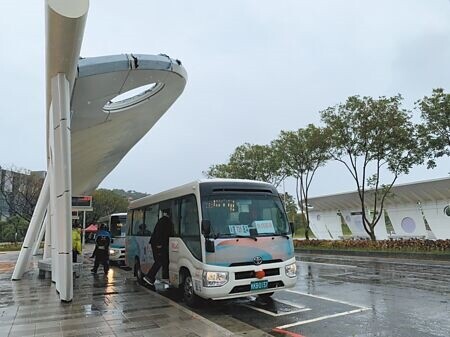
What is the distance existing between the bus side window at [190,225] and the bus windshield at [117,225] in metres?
11.8

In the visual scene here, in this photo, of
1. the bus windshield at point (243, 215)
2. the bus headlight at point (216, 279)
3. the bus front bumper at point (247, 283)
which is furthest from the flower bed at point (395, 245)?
the bus headlight at point (216, 279)

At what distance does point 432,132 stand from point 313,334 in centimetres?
1591

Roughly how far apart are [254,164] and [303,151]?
21.6 feet

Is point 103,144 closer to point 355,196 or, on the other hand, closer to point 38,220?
point 38,220

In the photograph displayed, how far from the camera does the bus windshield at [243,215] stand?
838cm

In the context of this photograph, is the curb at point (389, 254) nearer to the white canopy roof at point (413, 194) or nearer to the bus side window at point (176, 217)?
the white canopy roof at point (413, 194)

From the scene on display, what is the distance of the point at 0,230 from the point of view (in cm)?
5250

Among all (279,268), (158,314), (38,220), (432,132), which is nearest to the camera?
(158,314)

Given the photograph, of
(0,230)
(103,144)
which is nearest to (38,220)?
(103,144)

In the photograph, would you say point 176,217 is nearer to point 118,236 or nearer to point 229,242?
point 229,242

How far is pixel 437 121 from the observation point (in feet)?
61.7

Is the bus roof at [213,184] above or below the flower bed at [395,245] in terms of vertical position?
above

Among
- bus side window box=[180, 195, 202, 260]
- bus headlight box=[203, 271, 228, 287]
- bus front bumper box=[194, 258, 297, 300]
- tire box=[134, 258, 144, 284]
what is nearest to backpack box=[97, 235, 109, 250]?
tire box=[134, 258, 144, 284]

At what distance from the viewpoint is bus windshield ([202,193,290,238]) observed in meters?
8.38
